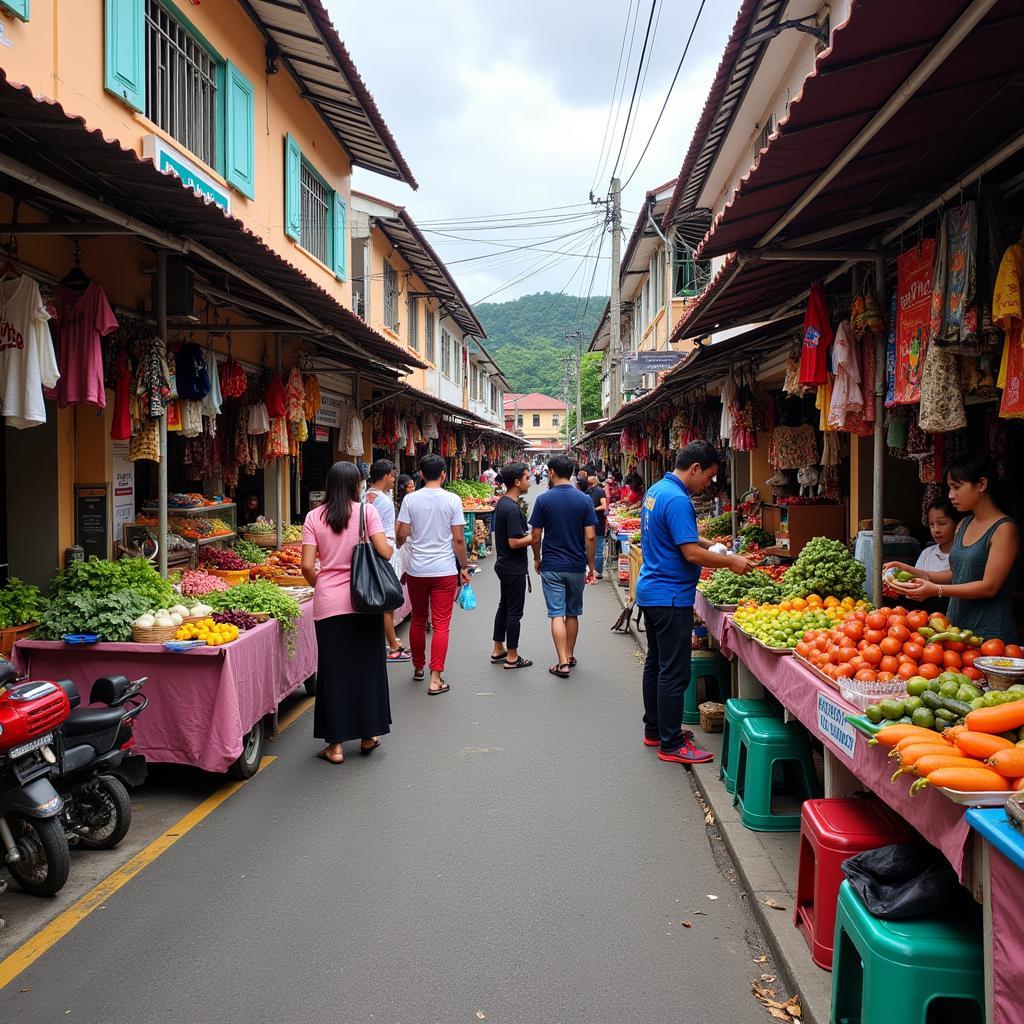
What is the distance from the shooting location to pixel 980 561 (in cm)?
479

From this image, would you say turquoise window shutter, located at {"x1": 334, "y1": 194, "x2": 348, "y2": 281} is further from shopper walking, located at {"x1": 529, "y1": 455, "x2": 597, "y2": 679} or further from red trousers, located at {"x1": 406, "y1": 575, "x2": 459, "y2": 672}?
red trousers, located at {"x1": 406, "y1": 575, "x2": 459, "y2": 672}

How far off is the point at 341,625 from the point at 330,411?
9.18 meters

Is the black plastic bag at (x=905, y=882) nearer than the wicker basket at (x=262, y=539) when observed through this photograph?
Yes

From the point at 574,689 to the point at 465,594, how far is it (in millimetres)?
2074

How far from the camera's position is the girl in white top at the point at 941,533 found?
609 centimetres

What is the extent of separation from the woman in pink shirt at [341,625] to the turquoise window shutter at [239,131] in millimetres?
6336

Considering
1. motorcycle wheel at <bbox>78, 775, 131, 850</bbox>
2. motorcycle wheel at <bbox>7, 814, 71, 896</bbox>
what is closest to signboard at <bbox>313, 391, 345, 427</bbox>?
motorcycle wheel at <bbox>78, 775, 131, 850</bbox>

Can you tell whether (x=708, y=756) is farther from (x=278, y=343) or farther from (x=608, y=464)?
(x=608, y=464)

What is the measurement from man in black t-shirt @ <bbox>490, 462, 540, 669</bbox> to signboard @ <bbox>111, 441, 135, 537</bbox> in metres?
3.66

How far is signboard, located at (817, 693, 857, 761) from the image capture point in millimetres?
3729

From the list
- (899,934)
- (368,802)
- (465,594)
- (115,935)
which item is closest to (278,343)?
(465,594)

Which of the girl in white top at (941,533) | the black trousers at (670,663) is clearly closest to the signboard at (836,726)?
the black trousers at (670,663)

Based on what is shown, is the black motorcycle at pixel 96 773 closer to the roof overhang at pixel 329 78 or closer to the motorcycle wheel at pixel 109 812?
the motorcycle wheel at pixel 109 812

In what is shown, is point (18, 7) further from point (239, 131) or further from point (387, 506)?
point (387, 506)
